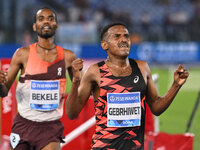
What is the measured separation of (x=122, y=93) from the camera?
3.68 m

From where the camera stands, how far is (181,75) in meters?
3.69

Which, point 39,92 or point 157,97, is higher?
point 157,97

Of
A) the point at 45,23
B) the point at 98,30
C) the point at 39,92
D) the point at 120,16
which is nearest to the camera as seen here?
the point at 39,92

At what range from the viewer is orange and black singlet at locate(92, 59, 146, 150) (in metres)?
3.62

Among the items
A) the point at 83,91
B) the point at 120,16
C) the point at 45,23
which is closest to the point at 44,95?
the point at 45,23

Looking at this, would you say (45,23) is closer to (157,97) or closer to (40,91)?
(40,91)

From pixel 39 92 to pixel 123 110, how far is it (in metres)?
1.38

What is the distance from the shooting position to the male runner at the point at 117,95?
363 cm

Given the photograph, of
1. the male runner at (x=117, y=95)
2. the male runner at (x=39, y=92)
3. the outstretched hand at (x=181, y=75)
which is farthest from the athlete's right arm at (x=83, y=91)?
the male runner at (x=39, y=92)

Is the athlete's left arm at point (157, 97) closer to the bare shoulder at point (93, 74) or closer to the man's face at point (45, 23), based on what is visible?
the bare shoulder at point (93, 74)

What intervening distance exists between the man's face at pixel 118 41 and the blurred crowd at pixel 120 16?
16.0 m

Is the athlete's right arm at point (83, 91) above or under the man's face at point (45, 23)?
under

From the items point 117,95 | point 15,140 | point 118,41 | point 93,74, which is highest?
point 118,41

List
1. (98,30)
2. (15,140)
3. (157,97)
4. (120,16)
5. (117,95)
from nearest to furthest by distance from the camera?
(117,95)
(157,97)
(15,140)
(98,30)
(120,16)
